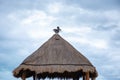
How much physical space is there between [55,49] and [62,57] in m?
0.69

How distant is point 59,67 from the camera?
74.7 feet

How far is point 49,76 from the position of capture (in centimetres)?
2584

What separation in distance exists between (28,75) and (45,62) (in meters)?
2.02

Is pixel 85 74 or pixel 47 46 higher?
pixel 47 46

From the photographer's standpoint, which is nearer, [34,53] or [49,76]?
[34,53]

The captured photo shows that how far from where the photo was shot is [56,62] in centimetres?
2302

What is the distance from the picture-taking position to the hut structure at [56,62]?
74.8 feet

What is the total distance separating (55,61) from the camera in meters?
23.1

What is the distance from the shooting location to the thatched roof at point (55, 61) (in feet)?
74.7

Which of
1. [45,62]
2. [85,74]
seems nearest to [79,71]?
[85,74]

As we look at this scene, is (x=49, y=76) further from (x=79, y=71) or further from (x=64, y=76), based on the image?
(x=79, y=71)

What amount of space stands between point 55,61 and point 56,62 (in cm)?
9

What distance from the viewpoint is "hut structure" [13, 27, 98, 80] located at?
74.8 ft

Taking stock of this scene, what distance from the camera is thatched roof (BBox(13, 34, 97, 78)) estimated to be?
897 inches
